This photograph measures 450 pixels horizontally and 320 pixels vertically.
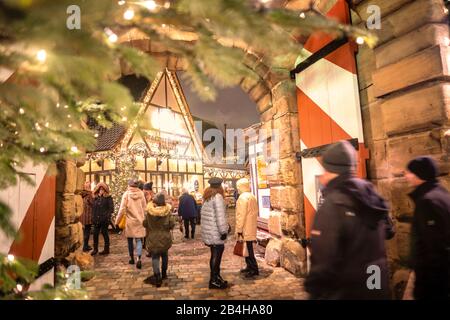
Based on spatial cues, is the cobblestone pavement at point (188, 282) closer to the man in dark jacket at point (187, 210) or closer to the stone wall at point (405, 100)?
the stone wall at point (405, 100)

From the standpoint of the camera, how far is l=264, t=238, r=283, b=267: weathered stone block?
5320mm

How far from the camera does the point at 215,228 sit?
14.2 feet

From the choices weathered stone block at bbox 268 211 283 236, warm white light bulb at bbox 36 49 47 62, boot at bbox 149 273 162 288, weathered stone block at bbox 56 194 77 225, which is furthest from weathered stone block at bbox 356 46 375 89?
weathered stone block at bbox 56 194 77 225

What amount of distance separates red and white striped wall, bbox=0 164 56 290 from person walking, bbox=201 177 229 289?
83.0 inches

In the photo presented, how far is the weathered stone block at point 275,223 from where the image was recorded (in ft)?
17.6

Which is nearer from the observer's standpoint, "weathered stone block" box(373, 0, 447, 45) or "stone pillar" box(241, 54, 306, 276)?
"weathered stone block" box(373, 0, 447, 45)

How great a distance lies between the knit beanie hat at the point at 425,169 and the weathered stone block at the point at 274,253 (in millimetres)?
3355

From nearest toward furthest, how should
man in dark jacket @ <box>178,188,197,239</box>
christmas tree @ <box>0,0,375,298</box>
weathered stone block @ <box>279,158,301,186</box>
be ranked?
1. christmas tree @ <box>0,0,375,298</box>
2. weathered stone block @ <box>279,158,301,186</box>
3. man in dark jacket @ <box>178,188,197,239</box>

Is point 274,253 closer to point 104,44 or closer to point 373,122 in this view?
point 373,122

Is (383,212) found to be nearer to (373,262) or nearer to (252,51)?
(373,262)

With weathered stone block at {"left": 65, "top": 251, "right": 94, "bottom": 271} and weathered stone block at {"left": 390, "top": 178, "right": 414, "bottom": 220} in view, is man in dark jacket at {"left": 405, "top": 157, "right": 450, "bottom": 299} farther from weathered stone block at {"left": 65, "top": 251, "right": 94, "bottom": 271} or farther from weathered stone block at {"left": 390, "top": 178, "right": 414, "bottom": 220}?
weathered stone block at {"left": 65, "top": 251, "right": 94, "bottom": 271}

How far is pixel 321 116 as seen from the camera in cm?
429

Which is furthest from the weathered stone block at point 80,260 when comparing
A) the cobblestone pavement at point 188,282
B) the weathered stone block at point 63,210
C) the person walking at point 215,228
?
the person walking at point 215,228

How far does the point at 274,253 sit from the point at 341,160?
3918 mm
